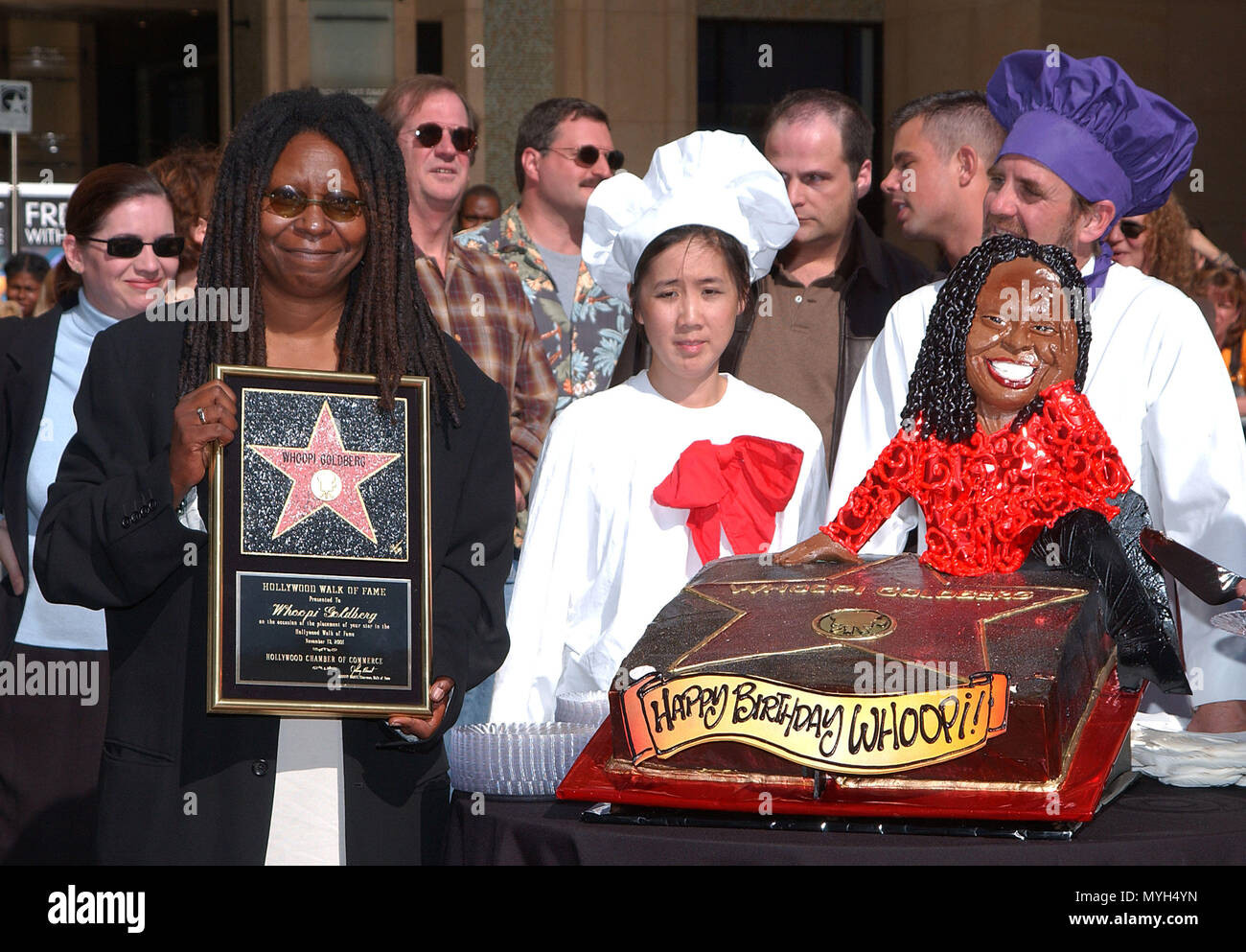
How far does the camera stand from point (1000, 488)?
2.61m

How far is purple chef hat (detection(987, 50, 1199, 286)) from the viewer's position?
119 inches

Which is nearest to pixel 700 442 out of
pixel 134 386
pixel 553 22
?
pixel 134 386

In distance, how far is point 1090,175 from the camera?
301 cm

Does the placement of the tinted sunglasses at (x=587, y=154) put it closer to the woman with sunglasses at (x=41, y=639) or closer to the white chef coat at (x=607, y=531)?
the woman with sunglasses at (x=41, y=639)

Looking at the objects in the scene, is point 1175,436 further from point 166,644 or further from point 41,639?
point 41,639

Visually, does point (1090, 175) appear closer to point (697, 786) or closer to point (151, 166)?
point (697, 786)

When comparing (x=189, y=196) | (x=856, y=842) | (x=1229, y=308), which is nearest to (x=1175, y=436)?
(x=856, y=842)

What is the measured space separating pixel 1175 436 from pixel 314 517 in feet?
4.94

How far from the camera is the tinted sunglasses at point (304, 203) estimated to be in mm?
2416

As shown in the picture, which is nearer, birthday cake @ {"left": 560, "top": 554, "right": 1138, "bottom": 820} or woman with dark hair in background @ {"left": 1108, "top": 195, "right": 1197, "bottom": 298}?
birthday cake @ {"left": 560, "top": 554, "right": 1138, "bottom": 820}

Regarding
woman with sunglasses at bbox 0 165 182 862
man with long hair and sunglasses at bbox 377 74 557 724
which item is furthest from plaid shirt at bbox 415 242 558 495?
woman with sunglasses at bbox 0 165 182 862

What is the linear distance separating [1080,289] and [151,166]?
3380mm

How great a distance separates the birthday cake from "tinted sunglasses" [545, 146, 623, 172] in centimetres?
299

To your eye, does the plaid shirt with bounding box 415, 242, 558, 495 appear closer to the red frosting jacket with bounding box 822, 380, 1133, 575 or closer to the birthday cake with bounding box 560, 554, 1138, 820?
the red frosting jacket with bounding box 822, 380, 1133, 575
